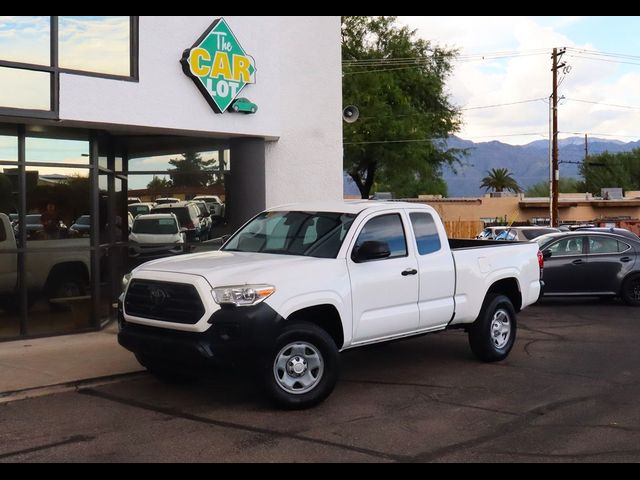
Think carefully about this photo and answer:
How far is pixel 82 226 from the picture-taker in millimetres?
11492

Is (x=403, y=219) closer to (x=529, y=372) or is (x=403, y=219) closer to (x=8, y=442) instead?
(x=529, y=372)

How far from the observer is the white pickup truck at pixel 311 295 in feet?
22.7

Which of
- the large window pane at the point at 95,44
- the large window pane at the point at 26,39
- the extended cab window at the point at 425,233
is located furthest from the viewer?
the large window pane at the point at 95,44

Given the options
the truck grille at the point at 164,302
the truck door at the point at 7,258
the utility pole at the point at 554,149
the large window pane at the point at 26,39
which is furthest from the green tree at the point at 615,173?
the truck grille at the point at 164,302

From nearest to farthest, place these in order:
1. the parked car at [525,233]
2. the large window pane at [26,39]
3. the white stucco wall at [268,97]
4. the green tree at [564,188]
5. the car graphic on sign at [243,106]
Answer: the large window pane at [26,39] < the white stucco wall at [268,97] < the car graphic on sign at [243,106] < the parked car at [525,233] < the green tree at [564,188]

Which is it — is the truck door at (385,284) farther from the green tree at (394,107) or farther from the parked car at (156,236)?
the green tree at (394,107)

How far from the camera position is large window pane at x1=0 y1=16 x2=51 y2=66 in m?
10.2

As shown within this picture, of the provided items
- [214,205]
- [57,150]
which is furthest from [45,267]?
[214,205]

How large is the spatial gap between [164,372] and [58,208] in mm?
Result: 4139

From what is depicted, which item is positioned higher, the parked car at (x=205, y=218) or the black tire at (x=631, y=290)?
the parked car at (x=205, y=218)

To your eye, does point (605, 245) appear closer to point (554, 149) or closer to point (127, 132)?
point (127, 132)

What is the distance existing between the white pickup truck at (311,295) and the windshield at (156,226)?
4.63 meters

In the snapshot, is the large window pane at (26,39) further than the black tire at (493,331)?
Yes
